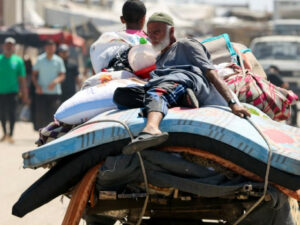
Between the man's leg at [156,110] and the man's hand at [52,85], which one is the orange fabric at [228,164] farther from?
the man's hand at [52,85]

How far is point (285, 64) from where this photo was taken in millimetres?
22594

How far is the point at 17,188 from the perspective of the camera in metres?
10.2

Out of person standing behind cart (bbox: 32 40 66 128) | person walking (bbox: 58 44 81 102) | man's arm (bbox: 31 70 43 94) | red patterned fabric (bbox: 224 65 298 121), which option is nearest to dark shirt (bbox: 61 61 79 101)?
person walking (bbox: 58 44 81 102)

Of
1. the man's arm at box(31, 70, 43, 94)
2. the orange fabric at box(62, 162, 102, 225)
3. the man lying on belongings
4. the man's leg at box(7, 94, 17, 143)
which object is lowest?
the man's leg at box(7, 94, 17, 143)

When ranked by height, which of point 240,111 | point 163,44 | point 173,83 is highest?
point 163,44

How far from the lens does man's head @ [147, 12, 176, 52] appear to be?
18.9 ft

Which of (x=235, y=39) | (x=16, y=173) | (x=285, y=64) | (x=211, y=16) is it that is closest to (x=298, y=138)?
(x=16, y=173)

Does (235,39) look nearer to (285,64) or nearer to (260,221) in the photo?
(285,64)

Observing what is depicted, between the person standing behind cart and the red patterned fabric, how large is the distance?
992 centimetres

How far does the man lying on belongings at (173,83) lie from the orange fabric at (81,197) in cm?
48

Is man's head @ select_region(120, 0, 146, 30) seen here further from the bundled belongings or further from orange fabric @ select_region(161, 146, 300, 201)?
orange fabric @ select_region(161, 146, 300, 201)

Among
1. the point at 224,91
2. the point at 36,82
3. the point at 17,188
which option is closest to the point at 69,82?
the point at 36,82

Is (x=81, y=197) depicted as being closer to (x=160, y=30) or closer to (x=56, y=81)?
(x=160, y=30)

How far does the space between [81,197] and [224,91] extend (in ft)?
3.70
